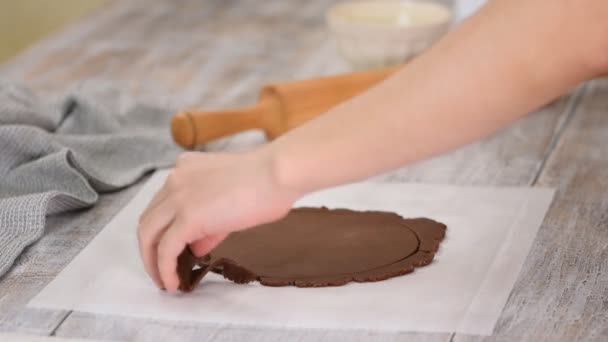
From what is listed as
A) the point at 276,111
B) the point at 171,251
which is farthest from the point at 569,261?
the point at 276,111

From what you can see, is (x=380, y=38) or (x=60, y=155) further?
(x=380, y=38)

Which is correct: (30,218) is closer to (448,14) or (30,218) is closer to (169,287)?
(169,287)

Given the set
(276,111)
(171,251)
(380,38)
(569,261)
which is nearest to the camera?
(171,251)

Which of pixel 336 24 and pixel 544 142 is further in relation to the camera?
pixel 336 24

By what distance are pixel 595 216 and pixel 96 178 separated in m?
0.63

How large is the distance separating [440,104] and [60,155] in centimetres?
63

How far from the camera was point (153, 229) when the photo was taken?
3.30ft

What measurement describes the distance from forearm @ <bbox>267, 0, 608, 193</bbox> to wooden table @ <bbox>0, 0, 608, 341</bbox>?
7.3 inches

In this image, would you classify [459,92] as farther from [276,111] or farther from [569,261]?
[276,111]

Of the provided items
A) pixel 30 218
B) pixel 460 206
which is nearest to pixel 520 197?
pixel 460 206

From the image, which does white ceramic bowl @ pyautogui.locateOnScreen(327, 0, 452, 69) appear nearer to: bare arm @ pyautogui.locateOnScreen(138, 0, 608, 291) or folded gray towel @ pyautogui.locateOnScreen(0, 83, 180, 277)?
folded gray towel @ pyautogui.locateOnScreen(0, 83, 180, 277)

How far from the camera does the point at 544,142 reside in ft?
5.02

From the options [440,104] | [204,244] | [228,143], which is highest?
[440,104]

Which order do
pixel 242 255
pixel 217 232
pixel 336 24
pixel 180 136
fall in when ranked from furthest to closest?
pixel 336 24, pixel 180 136, pixel 242 255, pixel 217 232
